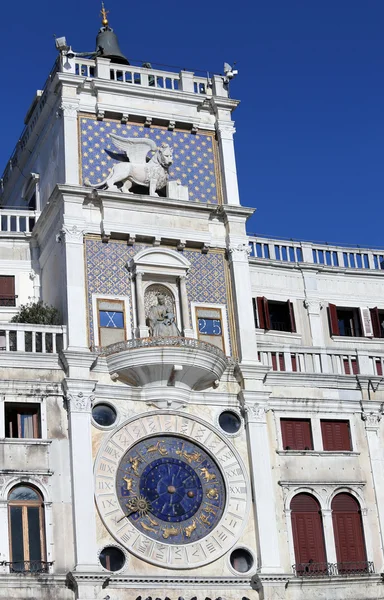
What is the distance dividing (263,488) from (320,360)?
5.09 meters

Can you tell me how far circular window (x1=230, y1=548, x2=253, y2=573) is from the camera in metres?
32.5

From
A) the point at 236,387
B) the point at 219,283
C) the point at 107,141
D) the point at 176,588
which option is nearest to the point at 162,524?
the point at 176,588

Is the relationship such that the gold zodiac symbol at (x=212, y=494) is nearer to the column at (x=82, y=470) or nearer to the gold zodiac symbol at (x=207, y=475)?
the gold zodiac symbol at (x=207, y=475)

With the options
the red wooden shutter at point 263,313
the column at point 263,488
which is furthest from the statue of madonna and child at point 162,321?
the red wooden shutter at point 263,313

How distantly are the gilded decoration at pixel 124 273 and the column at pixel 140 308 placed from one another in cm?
27

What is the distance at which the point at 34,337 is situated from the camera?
3309 centimetres

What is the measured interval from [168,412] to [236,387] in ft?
7.85

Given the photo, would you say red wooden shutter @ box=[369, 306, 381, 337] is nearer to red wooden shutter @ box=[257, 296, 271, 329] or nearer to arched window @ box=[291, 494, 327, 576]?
red wooden shutter @ box=[257, 296, 271, 329]

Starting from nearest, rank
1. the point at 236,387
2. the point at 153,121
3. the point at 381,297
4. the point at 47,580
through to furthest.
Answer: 1. the point at 47,580
2. the point at 236,387
3. the point at 153,121
4. the point at 381,297

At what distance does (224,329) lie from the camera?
116 ft

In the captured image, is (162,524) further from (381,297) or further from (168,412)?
(381,297)

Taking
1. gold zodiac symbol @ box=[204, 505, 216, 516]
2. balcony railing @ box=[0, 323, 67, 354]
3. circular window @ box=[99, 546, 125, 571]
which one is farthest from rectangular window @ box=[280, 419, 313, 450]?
balcony railing @ box=[0, 323, 67, 354]

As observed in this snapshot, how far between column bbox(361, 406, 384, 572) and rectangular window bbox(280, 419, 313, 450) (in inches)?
75.1

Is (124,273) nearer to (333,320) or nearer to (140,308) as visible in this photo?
(140,308)
